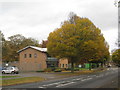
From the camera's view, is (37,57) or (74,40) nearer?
(74,40)

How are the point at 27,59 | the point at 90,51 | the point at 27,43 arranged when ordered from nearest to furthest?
the point at 90,51
the point at 27,59
the point at 27,43

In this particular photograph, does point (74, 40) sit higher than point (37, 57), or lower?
higher

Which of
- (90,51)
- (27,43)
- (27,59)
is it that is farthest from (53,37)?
(27,43)

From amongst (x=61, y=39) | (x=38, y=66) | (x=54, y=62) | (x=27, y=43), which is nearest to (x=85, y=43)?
(x=61, y=39)

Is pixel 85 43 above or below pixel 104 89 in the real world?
above

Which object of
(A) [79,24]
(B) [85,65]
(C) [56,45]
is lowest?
(B) [85,65]

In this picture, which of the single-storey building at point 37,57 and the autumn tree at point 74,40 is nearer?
the autumn tree at point 74,40

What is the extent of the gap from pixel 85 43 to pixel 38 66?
20079 millimetres

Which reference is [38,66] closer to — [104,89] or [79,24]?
[79,24]

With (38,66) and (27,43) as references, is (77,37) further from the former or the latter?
(27,43)

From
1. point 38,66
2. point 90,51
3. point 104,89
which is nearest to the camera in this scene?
point 104,89

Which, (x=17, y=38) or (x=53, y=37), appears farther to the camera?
(x=17, y=38)

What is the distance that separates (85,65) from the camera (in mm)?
85062

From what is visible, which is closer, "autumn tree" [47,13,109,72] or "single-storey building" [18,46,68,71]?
"autumn tree" [47,13,109,72]
